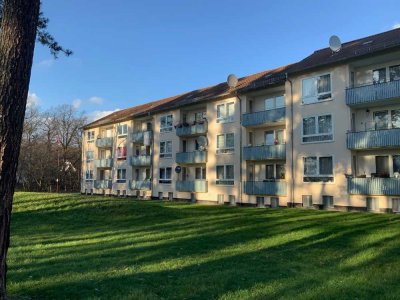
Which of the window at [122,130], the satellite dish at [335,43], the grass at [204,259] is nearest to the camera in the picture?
the grass at [204,259]

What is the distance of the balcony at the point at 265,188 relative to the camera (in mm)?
28094

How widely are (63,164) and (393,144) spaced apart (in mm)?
56176

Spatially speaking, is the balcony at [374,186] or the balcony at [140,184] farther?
the balcony at [140,184]

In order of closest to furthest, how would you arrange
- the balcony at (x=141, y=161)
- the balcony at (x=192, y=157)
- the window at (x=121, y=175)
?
the balcony at (x=192, y=157), the balcony at (x=141, y=161), the window at (x=121, y=175)

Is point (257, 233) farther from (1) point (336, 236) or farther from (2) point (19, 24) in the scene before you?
(2) point (19, 24)

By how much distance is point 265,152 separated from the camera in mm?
29359

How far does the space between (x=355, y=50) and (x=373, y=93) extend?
11.6ft

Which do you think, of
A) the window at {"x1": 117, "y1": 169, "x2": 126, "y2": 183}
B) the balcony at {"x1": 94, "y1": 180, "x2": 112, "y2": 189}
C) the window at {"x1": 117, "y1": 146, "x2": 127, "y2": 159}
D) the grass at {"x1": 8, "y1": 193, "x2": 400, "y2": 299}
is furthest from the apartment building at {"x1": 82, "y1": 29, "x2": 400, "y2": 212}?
the grass at {"x1": 8, "y1": 193, "x2": 400, "y2": 299}

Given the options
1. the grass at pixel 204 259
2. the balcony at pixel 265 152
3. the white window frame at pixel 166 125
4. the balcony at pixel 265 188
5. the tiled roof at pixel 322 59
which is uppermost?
the tiled roof at pixel 322 59

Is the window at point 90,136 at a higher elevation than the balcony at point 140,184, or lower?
higher

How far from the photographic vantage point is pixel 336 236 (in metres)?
12.8

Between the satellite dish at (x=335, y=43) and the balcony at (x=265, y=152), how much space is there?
7.02 meters

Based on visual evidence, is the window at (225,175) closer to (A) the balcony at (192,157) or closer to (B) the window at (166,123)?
(A) the balcony at (192,157)

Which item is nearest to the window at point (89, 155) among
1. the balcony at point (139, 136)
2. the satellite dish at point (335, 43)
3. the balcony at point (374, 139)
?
the balcony at point (139, 136)
